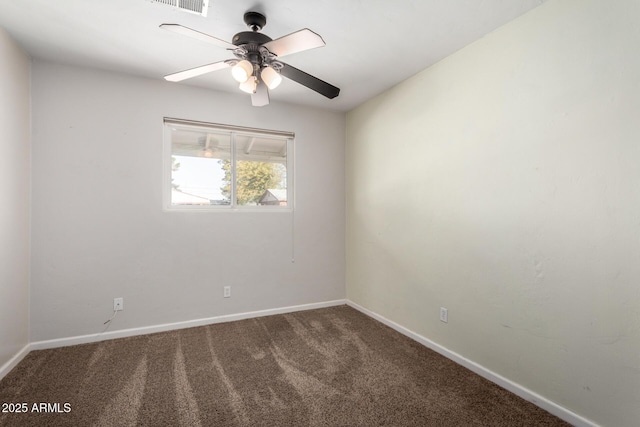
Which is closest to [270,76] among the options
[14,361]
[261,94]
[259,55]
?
[259,55]

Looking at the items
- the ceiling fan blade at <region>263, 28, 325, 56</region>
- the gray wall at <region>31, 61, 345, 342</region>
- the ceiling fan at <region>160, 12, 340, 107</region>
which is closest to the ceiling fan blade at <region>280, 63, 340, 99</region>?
the ceiling fan at <region>160, 12, 340, 107</region>

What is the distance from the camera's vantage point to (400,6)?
178 cm

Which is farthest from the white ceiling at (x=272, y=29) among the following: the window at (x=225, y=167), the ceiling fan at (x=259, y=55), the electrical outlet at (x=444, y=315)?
the electrical outlet at (x=444, y=315)

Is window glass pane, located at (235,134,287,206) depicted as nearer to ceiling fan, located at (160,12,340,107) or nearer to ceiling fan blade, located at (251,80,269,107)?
ceiling fan blade, located at (251,80,269,107)

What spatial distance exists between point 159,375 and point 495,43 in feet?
10.9

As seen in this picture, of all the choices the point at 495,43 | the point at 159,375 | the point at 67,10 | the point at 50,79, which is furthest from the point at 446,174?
the point at 50,79

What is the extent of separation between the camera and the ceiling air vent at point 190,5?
1649mm

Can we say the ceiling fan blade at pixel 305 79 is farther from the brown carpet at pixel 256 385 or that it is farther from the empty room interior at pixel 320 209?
the brown carpet at pixel 256 385

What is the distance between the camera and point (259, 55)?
1.76 metres

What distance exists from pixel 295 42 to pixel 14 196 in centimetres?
240

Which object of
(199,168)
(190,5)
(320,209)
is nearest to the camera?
(190,5)

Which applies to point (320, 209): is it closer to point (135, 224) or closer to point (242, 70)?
point (135, 224)

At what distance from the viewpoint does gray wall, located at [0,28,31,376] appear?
6.68ft

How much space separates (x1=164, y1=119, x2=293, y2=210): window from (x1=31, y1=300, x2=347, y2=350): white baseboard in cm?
116
